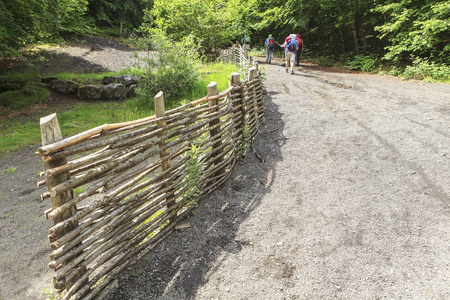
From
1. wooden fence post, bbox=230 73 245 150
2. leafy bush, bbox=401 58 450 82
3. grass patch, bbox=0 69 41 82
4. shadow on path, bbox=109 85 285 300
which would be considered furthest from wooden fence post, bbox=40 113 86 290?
leafy bush, bbox=401 58 450 82

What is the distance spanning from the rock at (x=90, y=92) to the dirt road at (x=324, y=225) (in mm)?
7737

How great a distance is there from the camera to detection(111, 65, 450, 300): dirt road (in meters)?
2.61

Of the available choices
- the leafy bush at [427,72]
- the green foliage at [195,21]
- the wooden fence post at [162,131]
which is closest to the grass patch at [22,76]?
the green foliage at [195,21]

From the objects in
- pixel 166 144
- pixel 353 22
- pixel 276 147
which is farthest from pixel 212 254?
pixel 353 22

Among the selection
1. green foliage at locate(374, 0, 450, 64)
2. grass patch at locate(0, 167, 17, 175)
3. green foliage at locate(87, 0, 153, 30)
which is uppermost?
green foliage at locate(87, 0, 153, 30)

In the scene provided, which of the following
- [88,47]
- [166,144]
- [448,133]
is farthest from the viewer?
[88,47]

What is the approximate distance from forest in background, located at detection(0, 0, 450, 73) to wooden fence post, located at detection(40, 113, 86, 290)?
30.3 feet

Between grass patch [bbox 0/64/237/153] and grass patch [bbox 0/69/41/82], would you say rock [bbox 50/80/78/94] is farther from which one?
grass patch [bbox 0/64/237/153]

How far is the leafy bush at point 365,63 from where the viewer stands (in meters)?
13.3

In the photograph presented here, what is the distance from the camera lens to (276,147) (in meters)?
5.75

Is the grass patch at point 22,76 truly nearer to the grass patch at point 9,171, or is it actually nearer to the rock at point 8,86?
the rock at point 8,86

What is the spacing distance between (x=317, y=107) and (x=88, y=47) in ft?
52.4

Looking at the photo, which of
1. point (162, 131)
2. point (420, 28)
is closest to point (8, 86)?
point (162, 131)

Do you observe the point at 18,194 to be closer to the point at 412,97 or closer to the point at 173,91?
the point at 173,91
